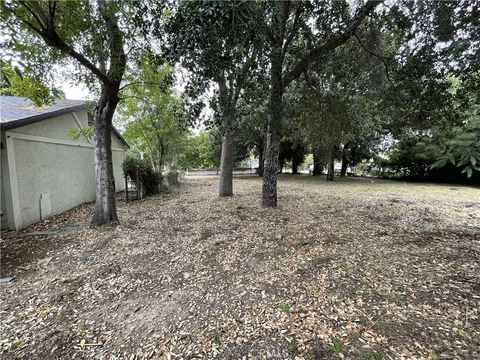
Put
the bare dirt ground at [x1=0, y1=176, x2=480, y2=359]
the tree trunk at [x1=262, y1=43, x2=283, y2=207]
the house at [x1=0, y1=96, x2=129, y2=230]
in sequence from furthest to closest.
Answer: the tree trunk at [x1=262, y1=43, x2=283, y2=207] < the house at [x1=0, y1=96, x2=129, y2=230] < the bare dirt ground at [x1=0, y1=176, x2=480, y2=359]

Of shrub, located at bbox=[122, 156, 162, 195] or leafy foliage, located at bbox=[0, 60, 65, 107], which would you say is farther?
shrub, located at bbox=[122, 156, 162, 195]

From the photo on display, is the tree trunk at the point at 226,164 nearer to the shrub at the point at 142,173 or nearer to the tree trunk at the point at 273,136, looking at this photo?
the tree trunk at the point at 273,136

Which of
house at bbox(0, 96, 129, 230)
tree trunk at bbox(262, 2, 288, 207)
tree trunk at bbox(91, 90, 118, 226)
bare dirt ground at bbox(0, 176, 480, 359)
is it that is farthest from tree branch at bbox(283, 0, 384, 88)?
house at bbox(0, 96, 129, 230)

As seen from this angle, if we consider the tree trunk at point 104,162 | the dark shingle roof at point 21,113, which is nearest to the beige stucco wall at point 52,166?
the dark shingle roof at point 21,113

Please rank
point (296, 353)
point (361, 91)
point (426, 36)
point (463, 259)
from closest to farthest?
point (296, 353) → point (463, 259) → point (426, 36) → point (361, 91)

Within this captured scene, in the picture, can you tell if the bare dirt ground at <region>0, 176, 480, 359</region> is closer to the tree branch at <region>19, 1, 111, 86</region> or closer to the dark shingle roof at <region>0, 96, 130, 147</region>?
the dark shingle roof at <region>0, 96, 130, 147</region>

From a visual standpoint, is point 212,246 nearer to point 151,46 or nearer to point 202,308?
point 202,308

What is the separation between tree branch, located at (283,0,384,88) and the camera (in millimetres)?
4724

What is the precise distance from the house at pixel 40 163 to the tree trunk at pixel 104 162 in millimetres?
1916

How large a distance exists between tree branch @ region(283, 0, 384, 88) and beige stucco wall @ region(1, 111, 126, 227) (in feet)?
21.8

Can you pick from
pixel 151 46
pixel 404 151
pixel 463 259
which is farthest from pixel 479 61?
pixel 404 151

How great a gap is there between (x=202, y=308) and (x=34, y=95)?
561 centimetres

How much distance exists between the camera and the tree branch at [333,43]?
4.72 m

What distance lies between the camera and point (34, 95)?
4863 mm
